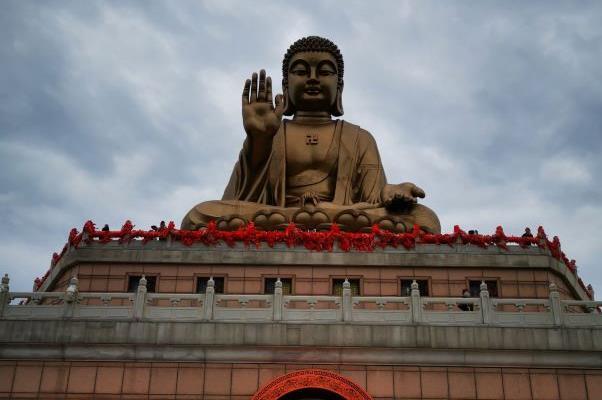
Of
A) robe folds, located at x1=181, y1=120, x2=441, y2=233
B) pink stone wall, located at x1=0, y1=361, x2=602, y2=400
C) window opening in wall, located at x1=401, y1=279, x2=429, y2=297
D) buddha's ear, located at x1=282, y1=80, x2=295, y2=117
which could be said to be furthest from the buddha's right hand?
pink stone wall, located at x1=0, y1=361, x2=602, y2=400

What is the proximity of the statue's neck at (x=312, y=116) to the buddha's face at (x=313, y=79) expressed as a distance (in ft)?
0.66

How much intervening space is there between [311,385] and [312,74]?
11.1 meters

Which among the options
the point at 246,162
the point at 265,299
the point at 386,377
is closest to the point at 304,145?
the point at 246,162

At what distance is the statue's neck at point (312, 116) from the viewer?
70.1 ft

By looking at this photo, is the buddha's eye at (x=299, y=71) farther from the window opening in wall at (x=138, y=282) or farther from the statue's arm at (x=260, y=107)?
the window opening in wall at (x=138, y=282)

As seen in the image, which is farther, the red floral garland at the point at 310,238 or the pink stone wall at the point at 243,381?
the red floral garland at the point at 310,238

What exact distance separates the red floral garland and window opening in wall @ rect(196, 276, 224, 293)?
786 mm

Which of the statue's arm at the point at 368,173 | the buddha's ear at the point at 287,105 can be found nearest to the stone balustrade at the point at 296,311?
the statue's arm at the point at 368,173

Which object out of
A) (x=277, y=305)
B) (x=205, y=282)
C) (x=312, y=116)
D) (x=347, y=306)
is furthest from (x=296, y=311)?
(x=312, y=116)

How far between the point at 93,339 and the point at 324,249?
17.1ft

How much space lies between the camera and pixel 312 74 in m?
21.2

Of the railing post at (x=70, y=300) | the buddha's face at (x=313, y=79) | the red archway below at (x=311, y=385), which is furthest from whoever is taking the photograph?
the buddha's face at (x=313, y=79)

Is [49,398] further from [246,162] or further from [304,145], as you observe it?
[304,145]

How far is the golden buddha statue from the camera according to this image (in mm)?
17328
